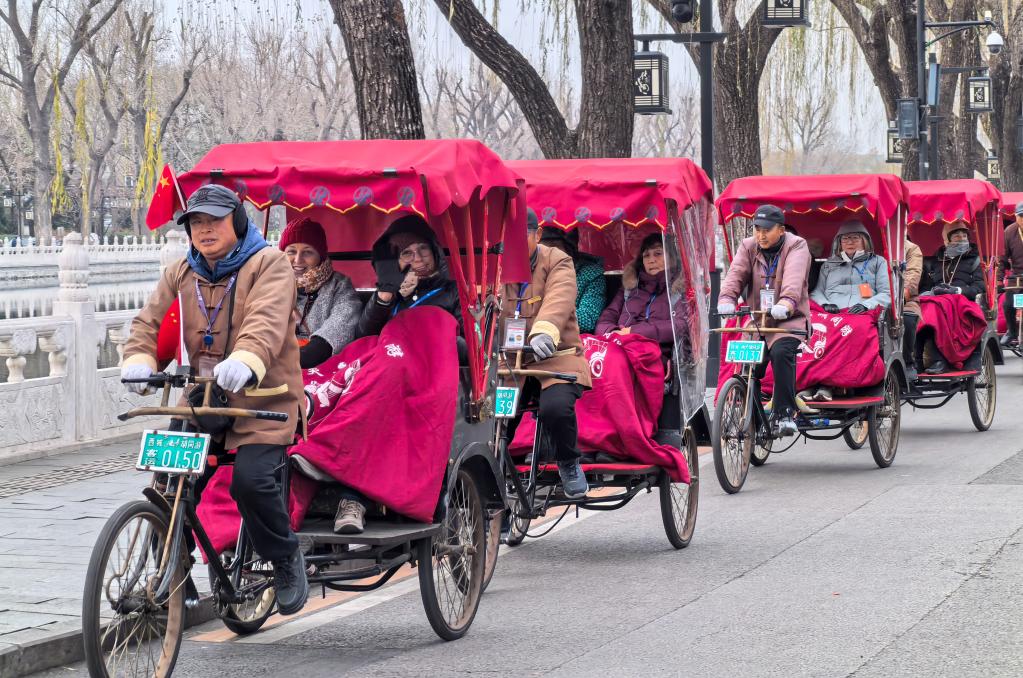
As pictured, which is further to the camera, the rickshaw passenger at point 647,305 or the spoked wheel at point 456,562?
the rickshaw passenger at point 647,305

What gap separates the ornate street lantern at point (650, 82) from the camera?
51.7 feet

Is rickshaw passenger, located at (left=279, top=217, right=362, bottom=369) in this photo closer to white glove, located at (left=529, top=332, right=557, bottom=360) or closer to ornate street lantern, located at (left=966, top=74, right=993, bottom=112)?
white glove, located at (left=529, top=332, right=557, bottom=360)

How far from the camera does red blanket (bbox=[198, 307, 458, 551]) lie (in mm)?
5812

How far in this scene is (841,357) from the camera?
1109 cm

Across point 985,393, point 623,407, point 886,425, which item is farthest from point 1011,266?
point 623,407

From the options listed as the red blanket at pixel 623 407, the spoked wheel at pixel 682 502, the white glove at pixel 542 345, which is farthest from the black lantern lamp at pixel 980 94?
the white glove at pixel 542 345

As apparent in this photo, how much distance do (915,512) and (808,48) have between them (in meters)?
19.6

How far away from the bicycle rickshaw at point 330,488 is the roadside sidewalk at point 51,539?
73 centimetres

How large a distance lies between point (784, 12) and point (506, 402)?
11.3m

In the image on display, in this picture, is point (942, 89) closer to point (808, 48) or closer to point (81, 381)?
point (808, 48)

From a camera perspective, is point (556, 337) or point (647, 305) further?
point (647, 305)

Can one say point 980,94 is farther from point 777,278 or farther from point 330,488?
point 330,488

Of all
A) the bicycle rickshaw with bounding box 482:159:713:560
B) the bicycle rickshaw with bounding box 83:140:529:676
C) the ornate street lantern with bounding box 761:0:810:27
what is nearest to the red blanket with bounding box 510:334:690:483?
the bicycle rickshaw with bounding box 482:159:713:560

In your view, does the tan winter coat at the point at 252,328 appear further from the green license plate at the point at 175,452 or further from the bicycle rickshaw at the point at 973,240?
the bicycle rickshaw at the point at 973,240
